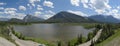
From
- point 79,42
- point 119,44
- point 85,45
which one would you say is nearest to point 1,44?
point 119,44

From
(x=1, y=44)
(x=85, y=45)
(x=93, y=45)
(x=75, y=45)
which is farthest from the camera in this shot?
(x=75, y=45)

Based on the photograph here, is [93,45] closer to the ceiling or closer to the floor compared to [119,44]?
closer to the floor

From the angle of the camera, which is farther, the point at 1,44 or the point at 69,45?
the point at 69,45

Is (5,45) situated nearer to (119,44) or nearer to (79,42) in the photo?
(119,44)

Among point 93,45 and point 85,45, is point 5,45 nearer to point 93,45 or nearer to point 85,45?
point 93,45

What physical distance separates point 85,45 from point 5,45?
42.9 metres

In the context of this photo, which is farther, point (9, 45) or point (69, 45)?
point (69, 45)

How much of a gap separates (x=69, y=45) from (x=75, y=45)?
308 centimetres

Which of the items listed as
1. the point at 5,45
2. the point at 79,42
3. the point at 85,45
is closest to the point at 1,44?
the point at 5,45

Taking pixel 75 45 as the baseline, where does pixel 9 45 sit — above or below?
above

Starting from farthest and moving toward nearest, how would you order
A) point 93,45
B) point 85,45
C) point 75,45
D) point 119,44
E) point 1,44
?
point 75,45
point 85,45
point 93,45
point 1,44
point 119,44

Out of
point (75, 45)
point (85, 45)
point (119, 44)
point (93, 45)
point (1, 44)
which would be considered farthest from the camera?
point (75, 45)

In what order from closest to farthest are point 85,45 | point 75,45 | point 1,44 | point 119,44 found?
point 119,44 → point 1,44 → point 85,45 → point 75,45

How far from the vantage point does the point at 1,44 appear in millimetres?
62562
